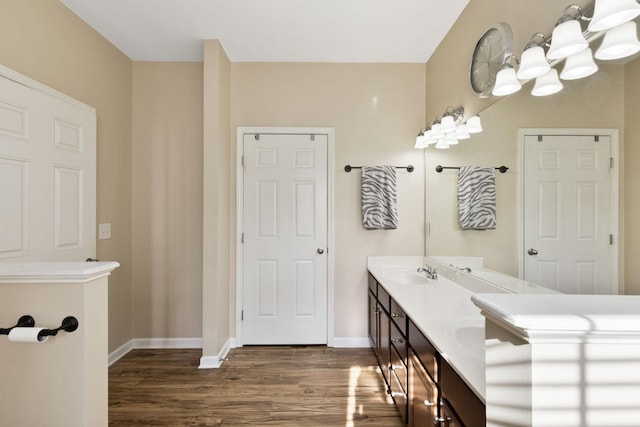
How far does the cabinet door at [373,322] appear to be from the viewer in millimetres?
2432

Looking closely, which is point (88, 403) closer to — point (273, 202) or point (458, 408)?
point (458, 408)

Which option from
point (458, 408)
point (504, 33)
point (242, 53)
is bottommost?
point (458, 408)

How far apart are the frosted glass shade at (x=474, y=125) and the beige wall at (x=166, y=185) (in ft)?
7.69

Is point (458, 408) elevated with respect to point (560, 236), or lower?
lower

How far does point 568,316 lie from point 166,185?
9.93 ft

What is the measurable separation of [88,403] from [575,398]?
1489 mm

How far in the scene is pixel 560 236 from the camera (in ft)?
4.02

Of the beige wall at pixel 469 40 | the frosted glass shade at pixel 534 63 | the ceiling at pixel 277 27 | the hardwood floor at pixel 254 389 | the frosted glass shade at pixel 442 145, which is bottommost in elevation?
the hardwood floor at pixel 254 389

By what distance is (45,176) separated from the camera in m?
1.87

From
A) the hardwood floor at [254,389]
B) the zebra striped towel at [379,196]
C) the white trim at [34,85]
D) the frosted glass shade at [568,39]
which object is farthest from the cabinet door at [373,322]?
the white trim at [34,85]

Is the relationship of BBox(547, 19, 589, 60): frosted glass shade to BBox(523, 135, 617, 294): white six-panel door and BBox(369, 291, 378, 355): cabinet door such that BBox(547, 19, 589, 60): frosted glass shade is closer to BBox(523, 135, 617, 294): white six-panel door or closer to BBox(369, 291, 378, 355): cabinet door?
BBox(523, 135, 617, 294): white six-panel door

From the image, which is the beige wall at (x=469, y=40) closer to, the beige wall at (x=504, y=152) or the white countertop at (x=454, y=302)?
the beige wall at (x=504, y=152)

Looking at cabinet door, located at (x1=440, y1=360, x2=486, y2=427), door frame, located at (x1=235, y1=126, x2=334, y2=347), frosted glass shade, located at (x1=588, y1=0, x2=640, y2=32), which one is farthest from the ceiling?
cabinet door, located at (x1=440, y1=360, x2=486, y2=427)

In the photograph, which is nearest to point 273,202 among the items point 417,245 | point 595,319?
point 417,245
